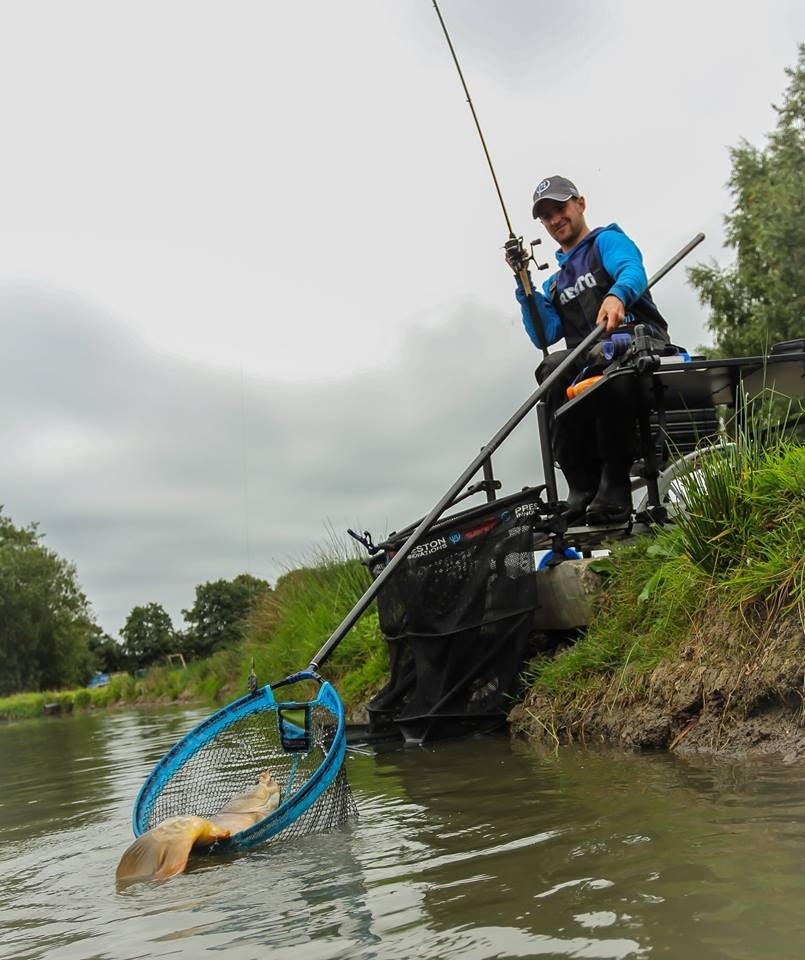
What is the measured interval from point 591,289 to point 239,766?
3389mm

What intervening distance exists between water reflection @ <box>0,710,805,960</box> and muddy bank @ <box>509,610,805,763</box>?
0.60 feet

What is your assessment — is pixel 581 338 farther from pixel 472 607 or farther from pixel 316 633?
pixel 316 633

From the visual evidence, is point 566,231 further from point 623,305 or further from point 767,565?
point 767,565

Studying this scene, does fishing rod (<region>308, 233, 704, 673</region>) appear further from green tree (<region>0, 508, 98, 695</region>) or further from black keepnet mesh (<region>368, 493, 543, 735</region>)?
green tree (<region>0, 508, 98, 695</region>)

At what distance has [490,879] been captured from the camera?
7.41ft

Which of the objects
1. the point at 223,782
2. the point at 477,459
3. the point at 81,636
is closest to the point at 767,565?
the point at 477,459

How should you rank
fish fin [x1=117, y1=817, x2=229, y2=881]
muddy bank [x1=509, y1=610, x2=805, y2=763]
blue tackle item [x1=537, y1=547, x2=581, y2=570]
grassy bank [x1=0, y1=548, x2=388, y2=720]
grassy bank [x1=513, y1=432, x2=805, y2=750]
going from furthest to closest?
grassy bank [x1=0, y1=548, x2=388, y2=720], blue tackle item [x1=537, y1=547, x2=581, y2=570], grassy bank [x1=513, y1=432, x2=805, y2=750], muddy bank [x1=509, y1=610, x2=805, y2=763], fish fin [x1=117, y1=817, x2=229, y2=881]

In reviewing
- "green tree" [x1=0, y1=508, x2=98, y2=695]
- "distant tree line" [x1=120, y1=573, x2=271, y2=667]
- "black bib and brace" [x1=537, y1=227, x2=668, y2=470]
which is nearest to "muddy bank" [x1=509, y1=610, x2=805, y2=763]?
"black bib and brace" [x1=537, y1=227, x2=668, y2=470]

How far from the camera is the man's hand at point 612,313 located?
4.75m

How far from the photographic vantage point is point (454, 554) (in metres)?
4.77

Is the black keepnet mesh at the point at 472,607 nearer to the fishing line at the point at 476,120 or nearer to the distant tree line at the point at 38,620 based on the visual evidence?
the fishing line at the point at 476,120

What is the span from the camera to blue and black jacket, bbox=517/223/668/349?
5078 mm

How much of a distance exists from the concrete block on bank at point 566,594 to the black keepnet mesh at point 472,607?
0.19 metres

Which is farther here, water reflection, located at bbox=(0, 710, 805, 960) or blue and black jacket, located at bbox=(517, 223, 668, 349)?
blue and black jacket, located at bbox=(517, 223, 668, 349)
